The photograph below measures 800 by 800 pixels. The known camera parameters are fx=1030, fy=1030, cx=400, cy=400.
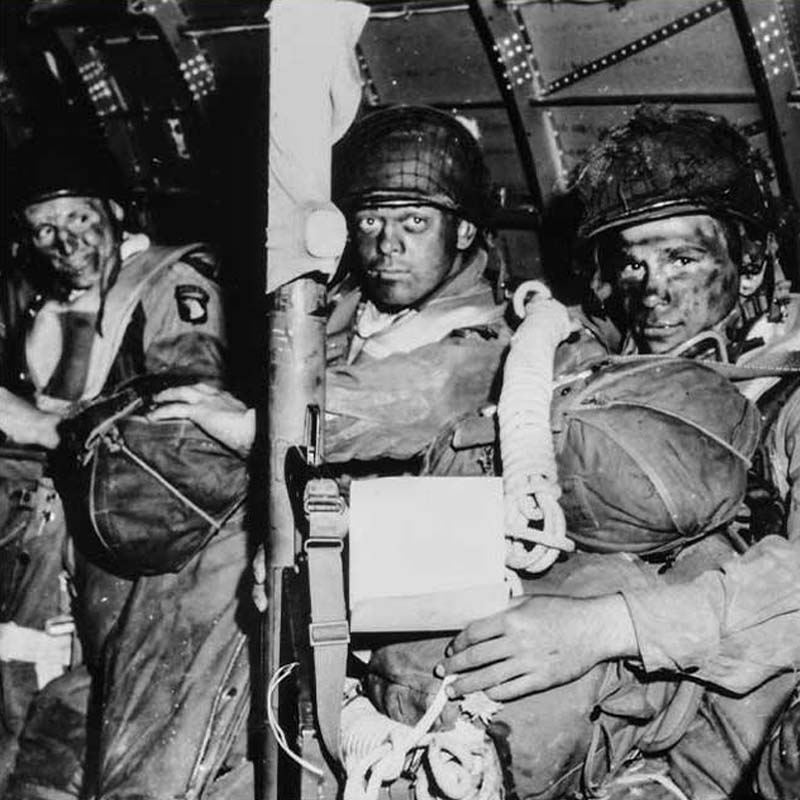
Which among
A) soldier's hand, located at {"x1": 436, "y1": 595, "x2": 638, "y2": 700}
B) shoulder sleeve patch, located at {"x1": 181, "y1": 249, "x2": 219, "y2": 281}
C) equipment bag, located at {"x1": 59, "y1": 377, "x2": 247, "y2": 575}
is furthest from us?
shoulder sleeve patch, located at {"x1": 181, "y1": 249, "x2": 219, "y2": 281}

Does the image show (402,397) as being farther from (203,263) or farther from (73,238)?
(73,238)

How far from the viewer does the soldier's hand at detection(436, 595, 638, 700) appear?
262 centimetres

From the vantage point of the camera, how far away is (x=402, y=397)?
356cm

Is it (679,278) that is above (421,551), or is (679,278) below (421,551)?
above

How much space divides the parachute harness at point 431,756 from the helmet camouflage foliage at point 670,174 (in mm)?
1743

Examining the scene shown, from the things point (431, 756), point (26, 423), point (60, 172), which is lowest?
point (431, 756)

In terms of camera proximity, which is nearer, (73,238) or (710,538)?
(710,538)

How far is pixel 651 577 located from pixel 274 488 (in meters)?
1.09

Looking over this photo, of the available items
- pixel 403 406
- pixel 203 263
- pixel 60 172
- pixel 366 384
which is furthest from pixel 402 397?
pixel 60 172

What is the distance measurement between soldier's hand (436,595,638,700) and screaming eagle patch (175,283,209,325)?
2.32m

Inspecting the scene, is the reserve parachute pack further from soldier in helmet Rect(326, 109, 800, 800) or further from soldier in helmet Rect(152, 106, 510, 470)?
soldier in helmet Rect(152, 106, 510, 470)

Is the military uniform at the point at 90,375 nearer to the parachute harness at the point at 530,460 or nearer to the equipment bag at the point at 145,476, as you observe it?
the equipment bag at the point at 145,476

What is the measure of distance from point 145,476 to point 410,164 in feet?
5.32

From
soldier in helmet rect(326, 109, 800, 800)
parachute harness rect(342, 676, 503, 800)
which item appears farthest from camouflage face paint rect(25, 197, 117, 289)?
parachute harness rect(342, 676, 503, 800)
